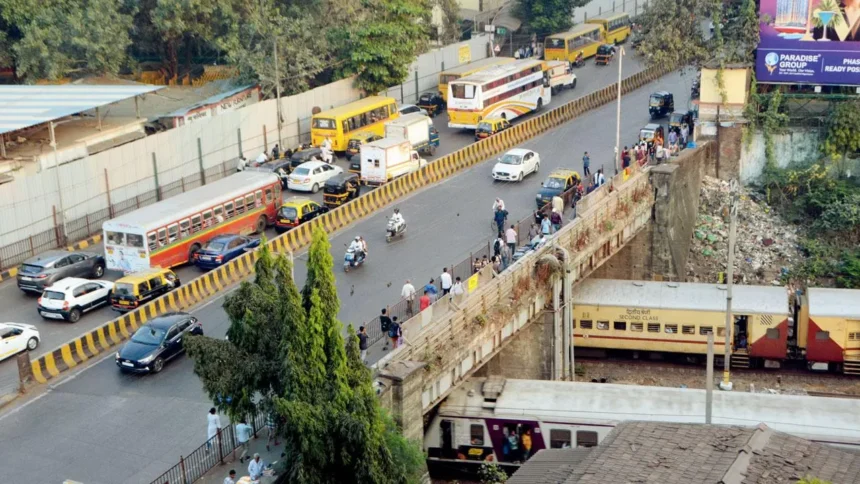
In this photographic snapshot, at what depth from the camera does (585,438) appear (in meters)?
35.0

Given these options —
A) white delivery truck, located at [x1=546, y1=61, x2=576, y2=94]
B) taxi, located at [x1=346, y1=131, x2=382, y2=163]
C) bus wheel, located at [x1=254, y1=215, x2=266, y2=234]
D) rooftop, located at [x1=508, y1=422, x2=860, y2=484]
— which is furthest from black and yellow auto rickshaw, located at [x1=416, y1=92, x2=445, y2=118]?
rooftop, located at [x1=508, y1=422, x2=860, y2=484]

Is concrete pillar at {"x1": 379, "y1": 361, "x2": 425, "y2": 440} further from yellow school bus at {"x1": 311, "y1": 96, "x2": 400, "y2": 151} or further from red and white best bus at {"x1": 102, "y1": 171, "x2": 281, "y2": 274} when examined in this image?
yellow school bus at {"x1": 311, "y1": 96, "x2": 400, "y2": 151}

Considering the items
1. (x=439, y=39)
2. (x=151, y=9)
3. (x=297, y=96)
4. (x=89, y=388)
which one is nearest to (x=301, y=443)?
(x=89, y=388)

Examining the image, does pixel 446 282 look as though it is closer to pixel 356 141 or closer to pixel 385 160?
pixel 385 160

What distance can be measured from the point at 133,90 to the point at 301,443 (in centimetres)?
3593

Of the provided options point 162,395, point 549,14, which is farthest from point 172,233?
point 549,14

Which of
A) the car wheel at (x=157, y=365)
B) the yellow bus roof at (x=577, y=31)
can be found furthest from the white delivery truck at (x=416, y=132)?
the yellow bus roof at (x=577, y=31)

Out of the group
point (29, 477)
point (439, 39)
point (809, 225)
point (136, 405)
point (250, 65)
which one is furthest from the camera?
point (439, 39)

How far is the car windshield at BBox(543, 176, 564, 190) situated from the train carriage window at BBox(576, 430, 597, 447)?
61.0ft

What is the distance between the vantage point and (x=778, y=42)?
5791cm

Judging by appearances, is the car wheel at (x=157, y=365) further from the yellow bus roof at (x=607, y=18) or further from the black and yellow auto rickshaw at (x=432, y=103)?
the yellow bus roof at (x=607, y=18)

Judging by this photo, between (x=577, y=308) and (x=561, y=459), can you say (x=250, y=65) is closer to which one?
(x=577, y=308)

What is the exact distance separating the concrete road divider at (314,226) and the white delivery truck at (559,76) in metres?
3.84

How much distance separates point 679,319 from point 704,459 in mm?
19988
